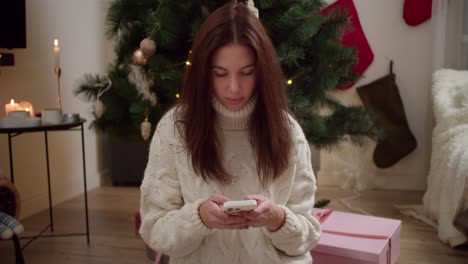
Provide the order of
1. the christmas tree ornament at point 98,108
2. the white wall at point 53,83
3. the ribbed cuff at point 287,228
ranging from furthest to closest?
1. the white wall at point 53,83
2. the christmas tree ornament at point 98,108
3. the ribbed cuff at point 287,228

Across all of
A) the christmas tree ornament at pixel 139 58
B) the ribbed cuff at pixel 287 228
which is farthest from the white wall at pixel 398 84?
the ribbed cuff at pixel 287 228

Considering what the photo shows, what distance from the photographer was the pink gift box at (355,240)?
1542 mm

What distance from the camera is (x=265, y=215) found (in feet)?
3.07

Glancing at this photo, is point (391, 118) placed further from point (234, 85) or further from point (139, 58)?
point (234, 85)

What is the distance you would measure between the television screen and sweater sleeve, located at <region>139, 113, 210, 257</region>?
56.9 inches

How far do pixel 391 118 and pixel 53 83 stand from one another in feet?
6.33

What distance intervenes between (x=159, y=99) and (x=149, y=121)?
13cm

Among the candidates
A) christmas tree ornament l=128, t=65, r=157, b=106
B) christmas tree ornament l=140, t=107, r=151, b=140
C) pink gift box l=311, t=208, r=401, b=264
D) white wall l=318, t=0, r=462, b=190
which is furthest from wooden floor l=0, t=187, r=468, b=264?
christmas tree ornament l=128, t=65, r=157, b=106

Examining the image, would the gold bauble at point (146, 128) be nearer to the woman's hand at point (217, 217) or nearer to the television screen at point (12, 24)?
the television screen at point (12, 24)

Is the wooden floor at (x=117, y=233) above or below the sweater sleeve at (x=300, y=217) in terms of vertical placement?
below

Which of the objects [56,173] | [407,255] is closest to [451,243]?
[407,255]

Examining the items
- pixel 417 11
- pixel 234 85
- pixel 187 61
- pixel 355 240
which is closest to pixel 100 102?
pixel 187 61

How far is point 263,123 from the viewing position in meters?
1.04

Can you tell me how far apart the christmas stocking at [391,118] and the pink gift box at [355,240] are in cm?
137
